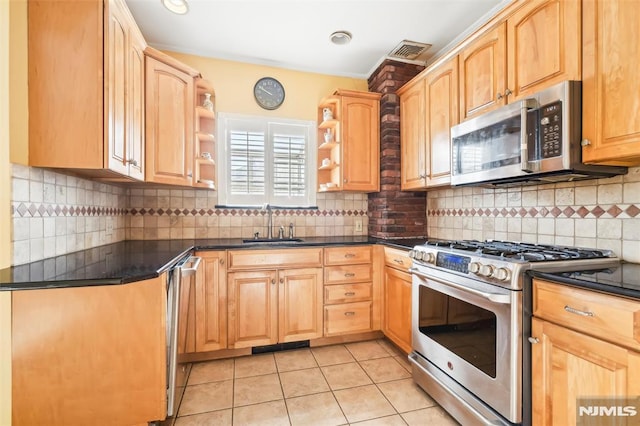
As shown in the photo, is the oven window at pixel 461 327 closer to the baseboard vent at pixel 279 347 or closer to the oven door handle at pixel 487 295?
the oven door handle at pixel 487 295

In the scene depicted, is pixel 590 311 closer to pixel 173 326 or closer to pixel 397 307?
A: pixel 397 307

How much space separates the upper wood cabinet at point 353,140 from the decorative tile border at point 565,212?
0.93 metres

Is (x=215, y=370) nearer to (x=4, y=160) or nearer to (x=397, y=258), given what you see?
(x=397, y=258)

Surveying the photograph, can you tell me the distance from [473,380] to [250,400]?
132 centimetres

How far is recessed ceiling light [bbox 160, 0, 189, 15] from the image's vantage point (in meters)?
2.13

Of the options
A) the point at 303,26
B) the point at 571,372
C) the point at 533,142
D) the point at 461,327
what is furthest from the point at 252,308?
the point at 303,26

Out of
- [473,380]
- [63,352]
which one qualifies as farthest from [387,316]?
[63,352]

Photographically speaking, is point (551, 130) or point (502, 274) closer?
point (502, 274)

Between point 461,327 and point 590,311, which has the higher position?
point 590,311

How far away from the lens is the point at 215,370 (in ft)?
7.45

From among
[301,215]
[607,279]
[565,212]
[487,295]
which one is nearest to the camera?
[607,279]

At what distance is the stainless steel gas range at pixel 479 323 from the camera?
1361mm

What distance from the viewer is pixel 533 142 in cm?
159
